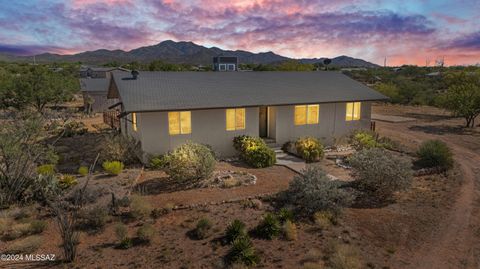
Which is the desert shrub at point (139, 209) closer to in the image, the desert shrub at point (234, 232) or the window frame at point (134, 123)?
the desert shrub at point (234, 232)

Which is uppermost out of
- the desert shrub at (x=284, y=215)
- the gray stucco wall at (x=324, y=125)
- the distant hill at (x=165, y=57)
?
the distant hill at (x=165, y=57)

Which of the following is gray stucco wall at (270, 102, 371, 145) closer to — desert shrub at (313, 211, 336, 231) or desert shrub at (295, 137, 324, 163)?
desert shrub at (295, 137, 324, 163)

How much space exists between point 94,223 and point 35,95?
26308 millimetres

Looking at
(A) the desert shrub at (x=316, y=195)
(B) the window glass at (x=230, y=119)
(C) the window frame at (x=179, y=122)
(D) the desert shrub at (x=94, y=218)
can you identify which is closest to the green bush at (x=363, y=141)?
(B) the window glass at (x=230, y=119)

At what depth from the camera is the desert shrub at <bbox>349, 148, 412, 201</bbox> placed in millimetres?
11719

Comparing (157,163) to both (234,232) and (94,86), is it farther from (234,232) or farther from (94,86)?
(94,86)

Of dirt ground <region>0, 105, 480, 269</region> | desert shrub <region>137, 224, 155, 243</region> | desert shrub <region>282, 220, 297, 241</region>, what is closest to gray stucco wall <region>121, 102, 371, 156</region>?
dirt ground <region>0, 105, 480, 269</region>

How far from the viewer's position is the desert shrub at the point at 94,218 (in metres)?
9.66

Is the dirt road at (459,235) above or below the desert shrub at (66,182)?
below

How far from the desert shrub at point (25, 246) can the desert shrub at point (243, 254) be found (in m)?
5.10

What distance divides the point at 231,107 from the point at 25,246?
10111 mm

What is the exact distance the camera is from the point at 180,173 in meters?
12.6

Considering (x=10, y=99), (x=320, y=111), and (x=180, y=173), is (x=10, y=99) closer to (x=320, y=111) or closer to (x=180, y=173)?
(x=180, y=173)

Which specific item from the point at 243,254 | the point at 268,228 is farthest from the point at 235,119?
the point at 243,254
